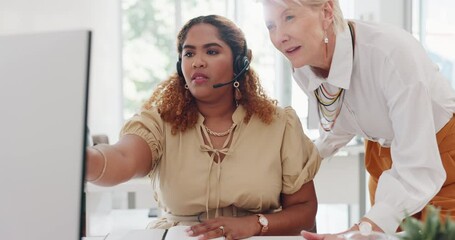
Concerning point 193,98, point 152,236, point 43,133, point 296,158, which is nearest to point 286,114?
point 296,158

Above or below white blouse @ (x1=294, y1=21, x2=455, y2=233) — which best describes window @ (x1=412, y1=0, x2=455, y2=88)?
above

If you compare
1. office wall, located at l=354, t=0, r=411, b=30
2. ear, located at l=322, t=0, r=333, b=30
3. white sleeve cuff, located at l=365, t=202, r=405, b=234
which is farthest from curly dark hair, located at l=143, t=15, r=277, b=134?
office wall, located at l=354, t=0, r=411, b=30

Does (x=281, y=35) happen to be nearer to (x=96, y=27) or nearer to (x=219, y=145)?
(x=219, y=145)

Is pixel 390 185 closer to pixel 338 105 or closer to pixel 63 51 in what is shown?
pixel 338 105

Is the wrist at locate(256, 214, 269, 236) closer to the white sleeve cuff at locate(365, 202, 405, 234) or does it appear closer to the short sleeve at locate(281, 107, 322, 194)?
the short sleeve at locate(281, 107, 322, 194)

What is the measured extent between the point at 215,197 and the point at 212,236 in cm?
22

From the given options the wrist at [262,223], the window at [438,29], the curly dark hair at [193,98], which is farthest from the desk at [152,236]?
the window at [438,29]

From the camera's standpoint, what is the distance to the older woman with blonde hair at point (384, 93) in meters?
1.23

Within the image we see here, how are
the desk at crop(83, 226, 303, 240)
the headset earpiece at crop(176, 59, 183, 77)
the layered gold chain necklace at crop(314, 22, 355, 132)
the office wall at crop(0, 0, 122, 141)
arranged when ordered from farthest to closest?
the office wall at crop(0, 0, 122, 141) → the headset earpiece at crop(176, 59, 183, 77) → the layered gold chain necklace at crop(314, 22, 355, 132) → the desk at crop(83, 226, 303, 240)

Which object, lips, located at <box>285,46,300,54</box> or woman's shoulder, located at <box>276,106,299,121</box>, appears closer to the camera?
lips, located at <box>285,46,300,54</box>

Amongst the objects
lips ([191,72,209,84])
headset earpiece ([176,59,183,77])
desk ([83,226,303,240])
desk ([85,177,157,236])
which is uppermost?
headset earpiece ([176,59,183,77])

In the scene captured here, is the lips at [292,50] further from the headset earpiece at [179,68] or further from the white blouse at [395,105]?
the headset earpiece at [179,68]

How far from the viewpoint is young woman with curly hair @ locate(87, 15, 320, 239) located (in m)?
1.45

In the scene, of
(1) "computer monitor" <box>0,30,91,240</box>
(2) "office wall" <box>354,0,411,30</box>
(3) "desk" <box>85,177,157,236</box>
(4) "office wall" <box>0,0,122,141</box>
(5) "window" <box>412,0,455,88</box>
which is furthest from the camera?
(2) "office wall" <box>354,0,411,30</box>
